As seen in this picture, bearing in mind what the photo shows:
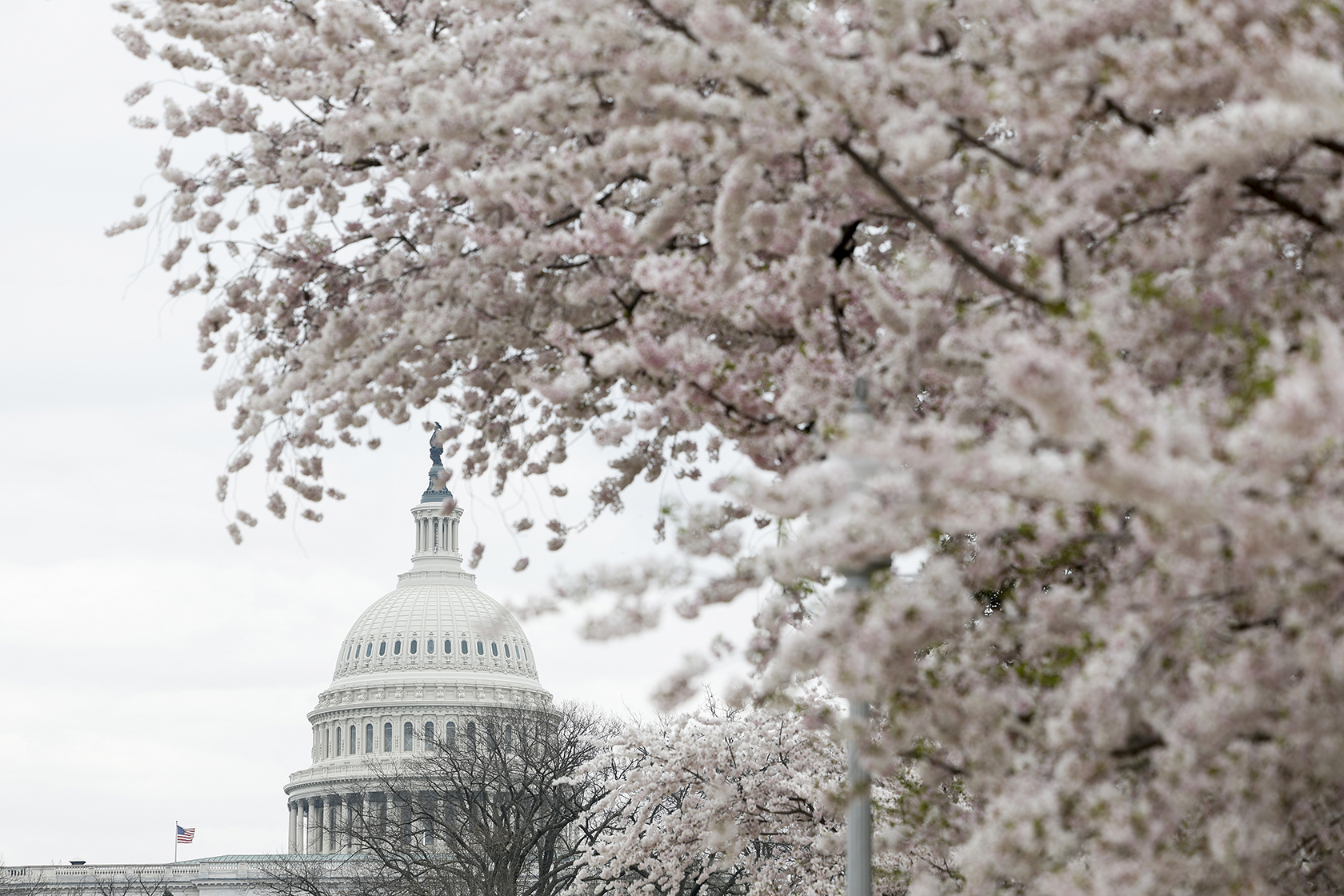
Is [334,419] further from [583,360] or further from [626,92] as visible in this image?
[626,92]

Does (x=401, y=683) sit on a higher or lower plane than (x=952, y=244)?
higher

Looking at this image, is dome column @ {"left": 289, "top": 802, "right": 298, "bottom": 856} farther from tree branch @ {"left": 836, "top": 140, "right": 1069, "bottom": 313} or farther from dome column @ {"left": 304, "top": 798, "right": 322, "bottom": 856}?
tree branch @ {"left": 836, "top": 140, "right": 1069, "bottom": 313}

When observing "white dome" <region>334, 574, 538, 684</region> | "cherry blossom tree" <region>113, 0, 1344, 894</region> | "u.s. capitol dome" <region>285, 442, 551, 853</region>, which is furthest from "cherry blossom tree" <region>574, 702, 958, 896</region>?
"white dome" <region>334, 574, 538, 684</region>

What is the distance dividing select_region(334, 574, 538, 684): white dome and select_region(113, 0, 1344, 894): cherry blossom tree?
147419 mm

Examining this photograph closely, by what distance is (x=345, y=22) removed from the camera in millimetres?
9375

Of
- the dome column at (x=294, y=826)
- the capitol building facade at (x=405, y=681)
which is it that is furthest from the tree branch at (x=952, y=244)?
the dome column at (x=294, y=826)

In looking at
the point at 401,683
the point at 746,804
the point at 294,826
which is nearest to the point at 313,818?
the point at 294,826

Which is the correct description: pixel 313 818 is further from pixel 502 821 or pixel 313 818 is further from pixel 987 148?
pixel 987 148

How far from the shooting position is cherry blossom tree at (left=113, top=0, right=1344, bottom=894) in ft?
16.4

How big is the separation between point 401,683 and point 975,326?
151 metres

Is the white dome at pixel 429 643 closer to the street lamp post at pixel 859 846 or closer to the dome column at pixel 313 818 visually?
the dome column at pixel 313 818

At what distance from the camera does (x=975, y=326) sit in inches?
249

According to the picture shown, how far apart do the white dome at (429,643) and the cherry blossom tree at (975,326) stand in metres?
147

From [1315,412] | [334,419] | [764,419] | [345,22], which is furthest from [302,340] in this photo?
[1315,412]
